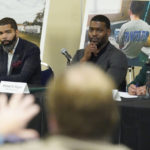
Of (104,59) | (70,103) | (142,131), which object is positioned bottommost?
(142,131)

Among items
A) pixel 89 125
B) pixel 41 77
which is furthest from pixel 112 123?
pixel 41 77

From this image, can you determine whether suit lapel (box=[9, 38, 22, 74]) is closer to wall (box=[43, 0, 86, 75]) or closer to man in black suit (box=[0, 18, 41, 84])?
man in black suit (box=[0, 18, 41, 84])

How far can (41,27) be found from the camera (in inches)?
211

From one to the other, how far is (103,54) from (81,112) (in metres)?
2.81

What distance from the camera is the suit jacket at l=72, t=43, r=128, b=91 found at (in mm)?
3312

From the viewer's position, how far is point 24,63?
12.0ft

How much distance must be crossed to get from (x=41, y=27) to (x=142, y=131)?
10.4 ft

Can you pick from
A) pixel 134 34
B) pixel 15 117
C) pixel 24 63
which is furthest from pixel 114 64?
pixel 15 117

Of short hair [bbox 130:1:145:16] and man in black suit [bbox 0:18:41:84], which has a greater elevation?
short hair [bbox 130:1:145:16]

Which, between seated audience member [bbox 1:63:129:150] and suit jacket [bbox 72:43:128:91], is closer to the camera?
seated audience member [bbox 1:63:129:150]

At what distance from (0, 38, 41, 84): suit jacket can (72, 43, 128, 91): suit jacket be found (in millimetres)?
596

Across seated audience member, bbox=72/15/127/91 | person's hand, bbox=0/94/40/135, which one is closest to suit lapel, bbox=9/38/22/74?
seated audience member, bbox=72/15/127/91

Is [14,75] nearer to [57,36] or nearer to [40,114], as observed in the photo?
[40,114]

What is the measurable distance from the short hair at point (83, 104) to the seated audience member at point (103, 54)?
8.48 feet
